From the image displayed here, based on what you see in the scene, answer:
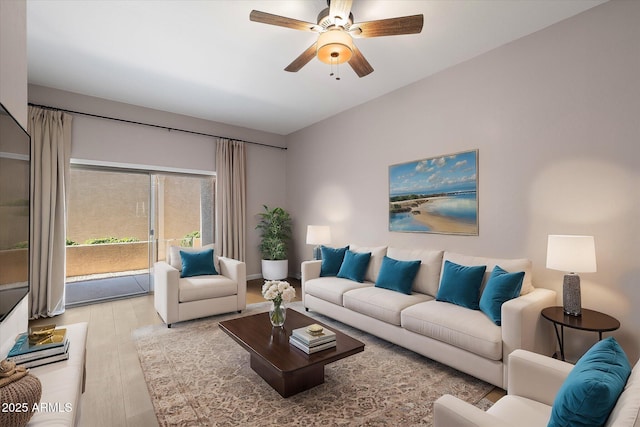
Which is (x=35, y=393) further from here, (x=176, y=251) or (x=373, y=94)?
(x=373, y=94)

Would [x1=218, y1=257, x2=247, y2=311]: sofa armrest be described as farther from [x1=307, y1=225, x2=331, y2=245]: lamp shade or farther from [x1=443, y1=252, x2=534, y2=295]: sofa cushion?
[x1=443, y1=252, x2=534, y2=295]: sofa cushion

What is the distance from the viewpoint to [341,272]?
159 inches

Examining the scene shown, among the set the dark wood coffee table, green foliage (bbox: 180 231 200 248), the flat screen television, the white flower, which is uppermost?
the flat screen television

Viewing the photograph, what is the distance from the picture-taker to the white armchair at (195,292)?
3486 millimetres

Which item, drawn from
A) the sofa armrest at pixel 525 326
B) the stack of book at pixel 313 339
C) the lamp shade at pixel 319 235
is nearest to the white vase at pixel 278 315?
the stack of book at pixel 313 339

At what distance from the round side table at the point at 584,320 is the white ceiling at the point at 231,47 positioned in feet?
8.03

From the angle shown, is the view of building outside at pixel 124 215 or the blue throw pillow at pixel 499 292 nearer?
the blue throw pillow at pixel 499 292

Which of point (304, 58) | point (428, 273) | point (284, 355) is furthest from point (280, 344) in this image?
point (304, 58)

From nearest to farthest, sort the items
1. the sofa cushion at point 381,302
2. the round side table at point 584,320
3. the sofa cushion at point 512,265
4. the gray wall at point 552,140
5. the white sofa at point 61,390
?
the white sofa at point 61,390 → the round side table at point 584,320 → the gray wall at point 552,140 → the sofa cushion at point 512,265 → the sofa cushion at point 381,302

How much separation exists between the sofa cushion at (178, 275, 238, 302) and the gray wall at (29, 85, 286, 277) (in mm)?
1985

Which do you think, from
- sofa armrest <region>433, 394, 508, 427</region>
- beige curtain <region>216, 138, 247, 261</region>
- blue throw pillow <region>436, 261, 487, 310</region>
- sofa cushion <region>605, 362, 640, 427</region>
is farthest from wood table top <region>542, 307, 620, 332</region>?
beige curtain <region>216, 138, 247, 261</region>


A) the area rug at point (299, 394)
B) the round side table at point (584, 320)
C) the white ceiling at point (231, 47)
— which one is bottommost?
the area rug at point (299, 394)

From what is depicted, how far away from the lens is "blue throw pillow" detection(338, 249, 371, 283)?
3.85 meters

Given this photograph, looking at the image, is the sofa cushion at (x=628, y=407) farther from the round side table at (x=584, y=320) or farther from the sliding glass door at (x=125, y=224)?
the sliding glass door at (x=125, y=224)
